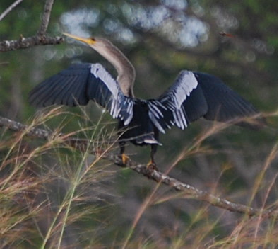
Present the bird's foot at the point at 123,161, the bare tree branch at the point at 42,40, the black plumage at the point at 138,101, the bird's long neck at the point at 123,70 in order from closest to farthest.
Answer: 1. the bare tree branch at the point at 42,40
2. the bird's foot at the point at 123,161
3. the black plumage at the point at 138,101
4. the bird's long neck at the point at 123,70

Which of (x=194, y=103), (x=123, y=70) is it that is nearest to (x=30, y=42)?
(x=194, y=103)

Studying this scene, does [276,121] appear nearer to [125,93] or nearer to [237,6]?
[237,6]

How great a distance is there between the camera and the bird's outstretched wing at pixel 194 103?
13.3 feet

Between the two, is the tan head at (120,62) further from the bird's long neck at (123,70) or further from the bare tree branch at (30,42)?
the bare tree branch at (30,42)

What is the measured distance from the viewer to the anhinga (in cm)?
396

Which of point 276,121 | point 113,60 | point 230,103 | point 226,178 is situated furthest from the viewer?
point 226,178

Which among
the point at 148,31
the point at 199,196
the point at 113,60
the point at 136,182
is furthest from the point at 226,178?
the point at 199,196

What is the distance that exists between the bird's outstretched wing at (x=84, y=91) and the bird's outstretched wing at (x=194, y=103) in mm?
131

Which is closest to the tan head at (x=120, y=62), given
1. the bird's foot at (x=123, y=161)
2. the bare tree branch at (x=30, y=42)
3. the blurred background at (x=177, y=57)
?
the bird's foot at (x=123, y=161)

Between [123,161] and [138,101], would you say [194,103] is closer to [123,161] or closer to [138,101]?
[138,101]

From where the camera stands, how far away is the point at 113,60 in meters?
4.84

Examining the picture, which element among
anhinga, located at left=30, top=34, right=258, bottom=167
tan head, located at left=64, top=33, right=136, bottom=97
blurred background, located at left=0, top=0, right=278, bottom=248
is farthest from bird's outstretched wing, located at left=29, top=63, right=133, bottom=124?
blurred background, located at left=0, top=0, right=278, bottom=248

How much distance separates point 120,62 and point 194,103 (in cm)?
62

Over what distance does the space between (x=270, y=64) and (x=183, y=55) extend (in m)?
0.87
